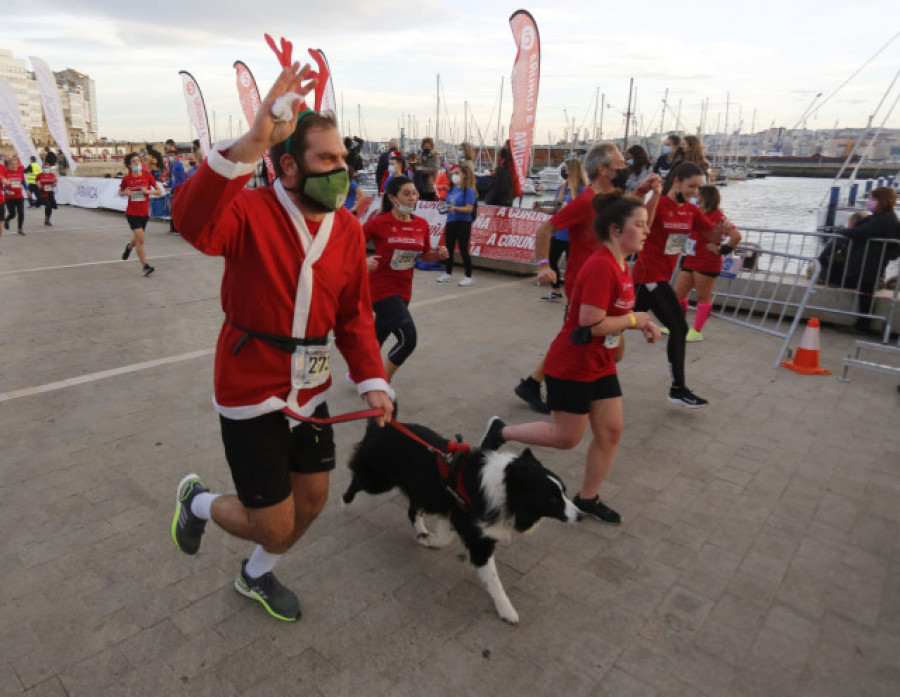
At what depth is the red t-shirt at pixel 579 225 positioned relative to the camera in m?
4.55

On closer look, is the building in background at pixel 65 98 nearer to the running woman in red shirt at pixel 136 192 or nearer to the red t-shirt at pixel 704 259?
the running woman in red shirt at pixel 136 192

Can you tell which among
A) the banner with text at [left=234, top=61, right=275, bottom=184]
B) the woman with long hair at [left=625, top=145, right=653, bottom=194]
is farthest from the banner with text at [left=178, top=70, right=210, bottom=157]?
the woman with long hair at [left=625, top=145, right=653, bottom=194]

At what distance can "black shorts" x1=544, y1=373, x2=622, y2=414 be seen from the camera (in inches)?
134

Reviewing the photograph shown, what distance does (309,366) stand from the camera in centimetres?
235

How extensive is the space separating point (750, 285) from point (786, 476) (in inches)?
204

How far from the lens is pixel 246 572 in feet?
9.22

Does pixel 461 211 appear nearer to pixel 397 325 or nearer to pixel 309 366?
pixel 397 325

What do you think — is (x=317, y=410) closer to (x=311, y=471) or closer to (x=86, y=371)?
(x=311, y=471)

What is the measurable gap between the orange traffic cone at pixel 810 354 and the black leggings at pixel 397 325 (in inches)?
165

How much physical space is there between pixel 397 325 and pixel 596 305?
84.9 inches

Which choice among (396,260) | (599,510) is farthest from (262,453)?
(396,260)

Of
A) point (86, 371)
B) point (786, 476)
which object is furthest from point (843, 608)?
point (86, 371)

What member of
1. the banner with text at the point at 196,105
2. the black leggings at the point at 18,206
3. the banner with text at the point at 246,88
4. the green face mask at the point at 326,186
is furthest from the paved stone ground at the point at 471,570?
the banner with text at the point at 196,105

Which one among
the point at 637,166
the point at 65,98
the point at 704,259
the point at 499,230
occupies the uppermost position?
the point at 65,98
